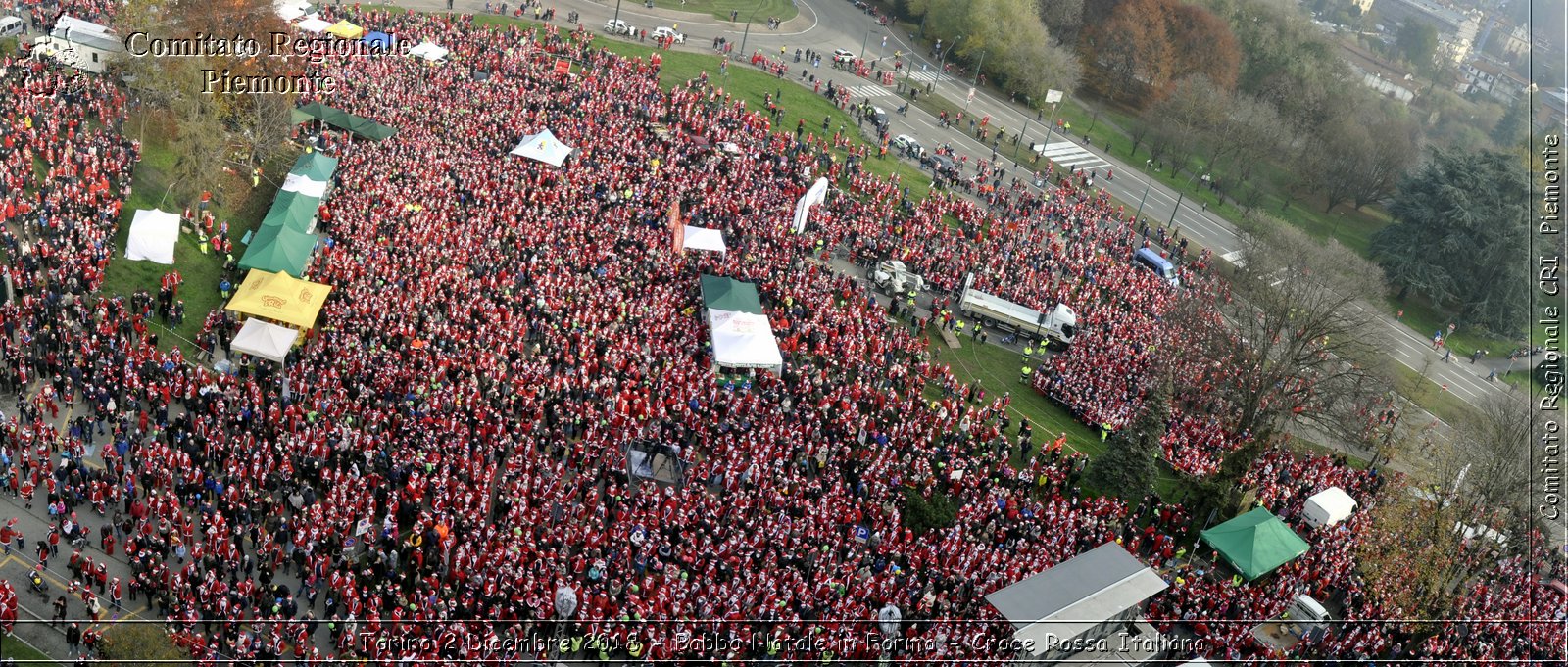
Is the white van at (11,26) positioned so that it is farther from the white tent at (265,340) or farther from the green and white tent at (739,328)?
the green and white tent at (739,328)

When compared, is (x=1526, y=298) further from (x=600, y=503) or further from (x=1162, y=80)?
(x=600, y=503)

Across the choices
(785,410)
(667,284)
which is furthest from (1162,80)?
(785,410)

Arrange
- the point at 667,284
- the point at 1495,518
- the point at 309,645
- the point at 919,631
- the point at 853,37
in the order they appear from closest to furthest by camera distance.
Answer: the point at 309,645 < the point at 919,631 < the point at 1495,518 < the point at 667,284 < the point at 853,37

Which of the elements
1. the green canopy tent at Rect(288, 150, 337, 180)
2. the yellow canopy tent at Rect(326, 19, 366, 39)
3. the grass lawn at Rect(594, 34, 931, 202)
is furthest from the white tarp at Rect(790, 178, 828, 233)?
the yellow canopy tent at Rect(326, 19, 366, 39)

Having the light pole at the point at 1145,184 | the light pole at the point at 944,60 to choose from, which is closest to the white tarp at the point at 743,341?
the light pole at the point at 1145,184

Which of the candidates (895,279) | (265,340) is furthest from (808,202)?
(265,340)

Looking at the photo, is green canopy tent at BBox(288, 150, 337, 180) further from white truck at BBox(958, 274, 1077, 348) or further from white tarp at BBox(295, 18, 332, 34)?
white truck at BBox(958, 274, 1077, 348)
